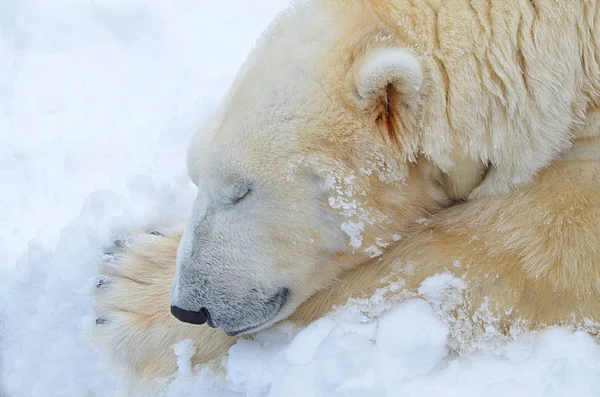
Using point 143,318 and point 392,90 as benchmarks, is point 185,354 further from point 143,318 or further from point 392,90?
point 392,90

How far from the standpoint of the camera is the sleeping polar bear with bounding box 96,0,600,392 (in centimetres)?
191

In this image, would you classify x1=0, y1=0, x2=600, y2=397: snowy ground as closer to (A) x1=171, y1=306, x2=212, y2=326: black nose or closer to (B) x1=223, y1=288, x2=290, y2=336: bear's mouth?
(B) x1=223, y1=288, x2=290, y2=336: bear's mouth

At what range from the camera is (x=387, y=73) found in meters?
1.83

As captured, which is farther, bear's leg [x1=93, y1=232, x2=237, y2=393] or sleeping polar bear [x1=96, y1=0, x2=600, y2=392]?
bear's leg [x1=93, y1=232, x2=237, y2=393]

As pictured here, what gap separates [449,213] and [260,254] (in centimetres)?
→ 62

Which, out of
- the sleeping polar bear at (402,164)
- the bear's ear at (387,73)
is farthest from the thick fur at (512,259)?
the bear's ear at (387,73)

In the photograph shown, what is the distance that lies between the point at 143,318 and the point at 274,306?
651 mm

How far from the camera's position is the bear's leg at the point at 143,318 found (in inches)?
94.3

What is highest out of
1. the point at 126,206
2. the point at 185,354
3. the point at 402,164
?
the point at 126,206

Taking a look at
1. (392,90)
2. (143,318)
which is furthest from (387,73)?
(143,318)

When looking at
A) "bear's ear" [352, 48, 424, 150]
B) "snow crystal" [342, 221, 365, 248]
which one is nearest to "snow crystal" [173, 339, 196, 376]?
"snow crystal" [342, 221, 365, 248]

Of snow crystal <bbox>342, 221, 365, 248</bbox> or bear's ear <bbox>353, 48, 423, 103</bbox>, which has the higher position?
bear's ear <bbox>353, 48, 423, 103</bbox>

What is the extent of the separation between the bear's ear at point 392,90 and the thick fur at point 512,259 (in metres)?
0.35

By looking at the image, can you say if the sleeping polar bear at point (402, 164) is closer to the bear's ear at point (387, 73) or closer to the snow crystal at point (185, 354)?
the bear's ear at point (387, 73)
